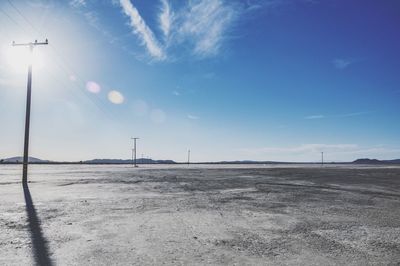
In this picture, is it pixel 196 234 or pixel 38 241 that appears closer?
pixel 38 241

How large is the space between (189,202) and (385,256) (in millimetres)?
7879

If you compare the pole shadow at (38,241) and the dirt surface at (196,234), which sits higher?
the pole shadow at (38,241)

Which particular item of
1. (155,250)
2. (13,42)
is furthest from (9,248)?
(13,42)

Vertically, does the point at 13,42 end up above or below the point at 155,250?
above

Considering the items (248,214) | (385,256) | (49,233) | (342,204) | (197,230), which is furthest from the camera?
(342,204)

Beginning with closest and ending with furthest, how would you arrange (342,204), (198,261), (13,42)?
1. (198,261)
2. (342,204)
3. (13,42)

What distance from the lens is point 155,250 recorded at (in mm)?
5961

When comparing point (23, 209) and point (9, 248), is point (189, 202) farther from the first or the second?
point (9, 248)

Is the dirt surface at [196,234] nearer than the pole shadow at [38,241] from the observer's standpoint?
No

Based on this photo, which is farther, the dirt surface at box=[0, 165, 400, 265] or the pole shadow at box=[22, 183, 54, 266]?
the dirt surface at box=[0, 165, 400, 265]

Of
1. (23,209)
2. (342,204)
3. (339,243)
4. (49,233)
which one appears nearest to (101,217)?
(49,233)

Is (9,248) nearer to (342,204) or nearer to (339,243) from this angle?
(339,243)

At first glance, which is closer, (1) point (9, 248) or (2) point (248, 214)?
(1) point (9, 248)

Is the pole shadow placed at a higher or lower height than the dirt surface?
higher
